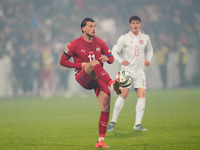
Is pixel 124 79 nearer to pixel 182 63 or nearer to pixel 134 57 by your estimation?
pixel 134 57

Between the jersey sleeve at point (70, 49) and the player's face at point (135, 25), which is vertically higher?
the player's face at point (135, 25)

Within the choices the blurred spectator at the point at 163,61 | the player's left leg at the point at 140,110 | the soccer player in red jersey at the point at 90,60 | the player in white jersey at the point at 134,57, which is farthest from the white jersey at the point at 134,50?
Result: the blurred spectator at the point at 163,61

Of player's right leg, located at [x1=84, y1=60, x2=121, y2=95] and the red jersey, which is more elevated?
the red jersey

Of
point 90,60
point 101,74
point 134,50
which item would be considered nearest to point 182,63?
point 134,50

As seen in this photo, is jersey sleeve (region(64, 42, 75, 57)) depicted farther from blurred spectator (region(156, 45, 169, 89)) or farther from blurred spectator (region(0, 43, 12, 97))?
blurred spectator (region(156, 45, 169, 89))

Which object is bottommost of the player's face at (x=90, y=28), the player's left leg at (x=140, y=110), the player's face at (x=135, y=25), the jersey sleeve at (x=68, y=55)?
the player's left leg at (x=140, y=110)

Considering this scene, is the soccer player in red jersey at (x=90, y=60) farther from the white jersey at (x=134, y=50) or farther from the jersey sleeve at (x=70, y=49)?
the white jersey at (x=134, y=50)

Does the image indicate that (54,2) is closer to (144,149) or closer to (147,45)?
(147,45)

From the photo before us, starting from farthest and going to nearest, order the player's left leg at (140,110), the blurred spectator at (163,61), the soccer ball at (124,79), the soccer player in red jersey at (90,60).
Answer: the blurred spectator at (163,61) → the player's left leg at (140,110) → the soccer player in red jersey at (90,60) → the soccer ball at (124,79)

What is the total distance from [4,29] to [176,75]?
11.0m

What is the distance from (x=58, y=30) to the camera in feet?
92.6

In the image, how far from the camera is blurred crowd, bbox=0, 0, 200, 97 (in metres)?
26.0

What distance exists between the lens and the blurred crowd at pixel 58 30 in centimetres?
2595

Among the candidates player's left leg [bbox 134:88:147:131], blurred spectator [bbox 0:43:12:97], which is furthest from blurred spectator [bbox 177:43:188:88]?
player's left leg [bbox 134:88:147:131]
